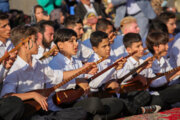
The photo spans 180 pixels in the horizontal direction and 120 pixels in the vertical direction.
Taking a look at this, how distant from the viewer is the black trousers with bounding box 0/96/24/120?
2.65 metres

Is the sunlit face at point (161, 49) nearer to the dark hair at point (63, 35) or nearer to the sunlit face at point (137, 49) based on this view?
the sunlit face at point (137, 49)

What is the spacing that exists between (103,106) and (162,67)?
137 centimetres

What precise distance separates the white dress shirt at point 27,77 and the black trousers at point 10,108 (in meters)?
0.19

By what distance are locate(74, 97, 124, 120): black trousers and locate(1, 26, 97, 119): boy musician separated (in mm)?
158

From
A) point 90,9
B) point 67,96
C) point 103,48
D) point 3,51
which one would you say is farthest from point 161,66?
point 3,51

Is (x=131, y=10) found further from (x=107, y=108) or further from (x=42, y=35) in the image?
(x=107, y=108)

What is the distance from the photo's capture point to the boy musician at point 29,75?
9.39 feet

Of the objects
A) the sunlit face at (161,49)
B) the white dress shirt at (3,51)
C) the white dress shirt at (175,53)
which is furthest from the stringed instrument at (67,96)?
the white dress shirt at (175,53)

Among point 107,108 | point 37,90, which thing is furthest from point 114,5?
point 37,90

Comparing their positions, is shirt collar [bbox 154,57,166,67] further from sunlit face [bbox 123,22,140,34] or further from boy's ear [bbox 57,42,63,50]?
boy's ear [bbox 57,42,63,50]

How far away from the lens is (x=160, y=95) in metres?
4.19

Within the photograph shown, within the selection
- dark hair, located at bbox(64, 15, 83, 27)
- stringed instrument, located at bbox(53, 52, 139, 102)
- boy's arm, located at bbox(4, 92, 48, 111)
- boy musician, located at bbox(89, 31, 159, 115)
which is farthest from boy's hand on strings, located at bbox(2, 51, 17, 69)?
dark hair, located at bbox(64, 15, 83, 27)

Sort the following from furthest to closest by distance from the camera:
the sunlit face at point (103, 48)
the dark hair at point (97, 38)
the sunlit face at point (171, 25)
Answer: the sunlit face at point (171, 25) < the dark hair at point (97, 38) < the sunlit face at point (103, 48)

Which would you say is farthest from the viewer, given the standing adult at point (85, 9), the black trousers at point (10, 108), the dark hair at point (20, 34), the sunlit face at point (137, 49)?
the standing adult at point (85, 9)
